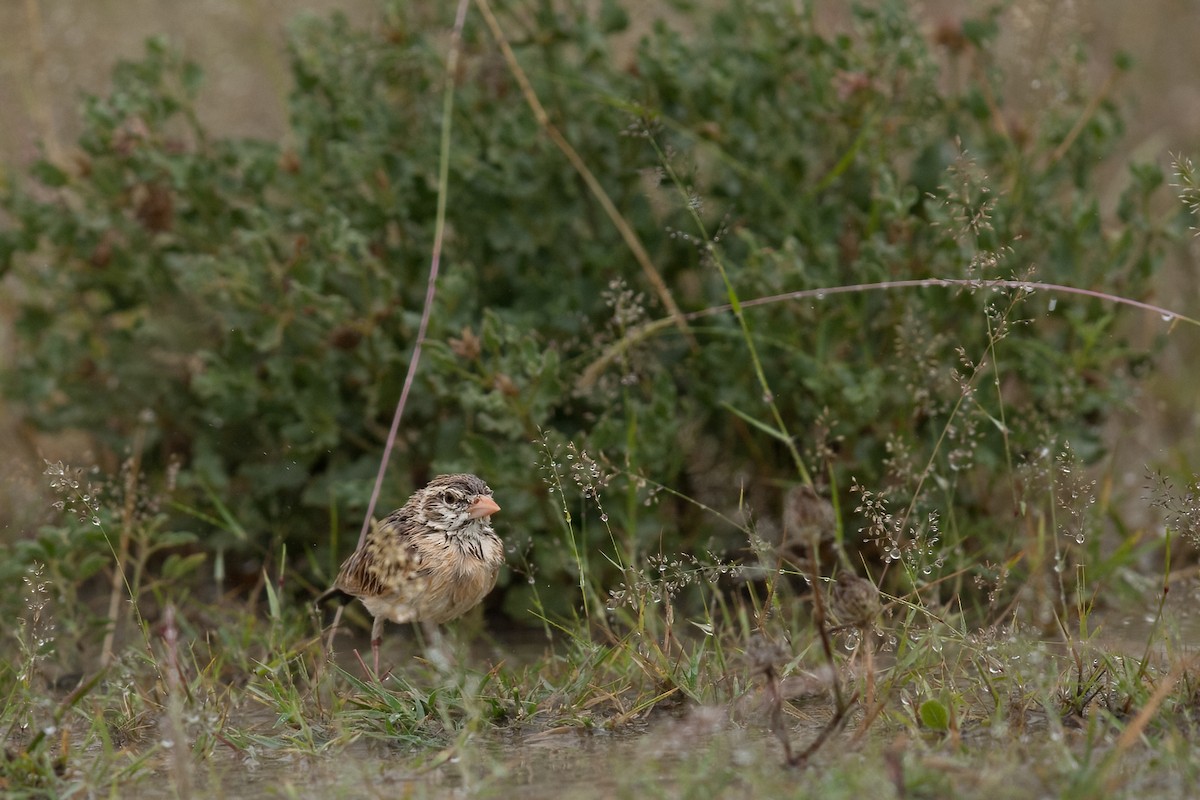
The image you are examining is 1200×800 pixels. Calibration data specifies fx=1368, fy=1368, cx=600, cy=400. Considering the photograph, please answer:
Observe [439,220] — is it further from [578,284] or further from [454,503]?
[454,503]

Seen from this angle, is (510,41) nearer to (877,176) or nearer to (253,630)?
(877,176)

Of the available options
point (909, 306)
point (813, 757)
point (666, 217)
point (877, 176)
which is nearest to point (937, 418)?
point (909, 306)

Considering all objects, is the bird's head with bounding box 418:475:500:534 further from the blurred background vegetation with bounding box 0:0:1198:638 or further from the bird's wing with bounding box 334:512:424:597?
the blurred background vegetation with bounding box 0:0:1198:638

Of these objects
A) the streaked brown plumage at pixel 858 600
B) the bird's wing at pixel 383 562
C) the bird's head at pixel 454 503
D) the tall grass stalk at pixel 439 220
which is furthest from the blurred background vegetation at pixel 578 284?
the streaked brown plumage at pixel 858 600

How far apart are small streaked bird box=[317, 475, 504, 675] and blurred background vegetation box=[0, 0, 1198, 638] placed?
0.34m

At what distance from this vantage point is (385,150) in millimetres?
4883

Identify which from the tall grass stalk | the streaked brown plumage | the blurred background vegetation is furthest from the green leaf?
the tall grass stalk

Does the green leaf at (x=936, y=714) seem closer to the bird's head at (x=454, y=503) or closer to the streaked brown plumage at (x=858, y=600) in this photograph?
the streaked brown plumage at (x=858, y=600)

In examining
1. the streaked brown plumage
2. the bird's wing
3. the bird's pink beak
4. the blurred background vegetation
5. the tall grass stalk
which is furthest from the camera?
the blurred background vegetation

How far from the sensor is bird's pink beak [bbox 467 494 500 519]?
3912 mm

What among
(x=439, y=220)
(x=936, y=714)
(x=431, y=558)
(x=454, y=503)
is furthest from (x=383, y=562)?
(x=936, y=714)

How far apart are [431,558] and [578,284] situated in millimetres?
1420

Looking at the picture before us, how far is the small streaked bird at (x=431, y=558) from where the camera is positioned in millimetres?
3795

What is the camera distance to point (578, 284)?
4.90 meters
